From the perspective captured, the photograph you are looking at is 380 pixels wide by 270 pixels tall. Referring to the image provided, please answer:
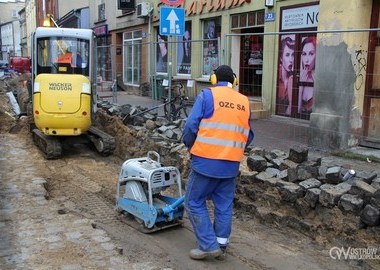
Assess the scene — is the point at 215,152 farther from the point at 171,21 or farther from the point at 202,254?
the point at 171,21

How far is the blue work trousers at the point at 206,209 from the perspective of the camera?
4789 millimetres

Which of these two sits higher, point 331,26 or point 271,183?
point 331,26

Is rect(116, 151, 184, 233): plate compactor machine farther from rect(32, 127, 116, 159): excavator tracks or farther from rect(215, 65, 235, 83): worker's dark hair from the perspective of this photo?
rect(32, 127, 116, 159): excavator tracks

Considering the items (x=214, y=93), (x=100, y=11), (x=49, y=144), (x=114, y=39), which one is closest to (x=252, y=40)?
(x=49, y=144)

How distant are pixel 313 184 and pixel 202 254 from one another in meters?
1.79

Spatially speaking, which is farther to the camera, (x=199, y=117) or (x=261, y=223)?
(x=261, y=223)

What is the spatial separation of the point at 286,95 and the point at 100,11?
18.1 m

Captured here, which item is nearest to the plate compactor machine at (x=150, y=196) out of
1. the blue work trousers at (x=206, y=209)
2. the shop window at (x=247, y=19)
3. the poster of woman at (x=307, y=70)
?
the blue work trousers at (x=206, y=209)

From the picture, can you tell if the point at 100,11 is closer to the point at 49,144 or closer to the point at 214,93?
the point at 49,144

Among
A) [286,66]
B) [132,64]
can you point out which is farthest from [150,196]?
[132,64]

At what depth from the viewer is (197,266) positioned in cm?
473

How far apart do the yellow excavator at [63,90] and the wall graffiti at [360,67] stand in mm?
5037

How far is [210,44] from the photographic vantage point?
1509 centimetres

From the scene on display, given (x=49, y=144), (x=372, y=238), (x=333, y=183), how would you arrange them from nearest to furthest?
(x=372, y=238) < (x=333, y=183) < (x=49, y=144)
